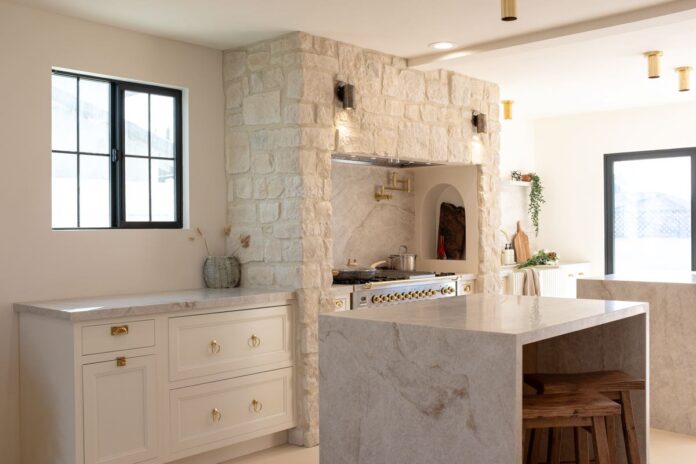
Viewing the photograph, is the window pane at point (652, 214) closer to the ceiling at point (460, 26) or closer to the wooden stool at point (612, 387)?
the ceiling at point (460, 26)

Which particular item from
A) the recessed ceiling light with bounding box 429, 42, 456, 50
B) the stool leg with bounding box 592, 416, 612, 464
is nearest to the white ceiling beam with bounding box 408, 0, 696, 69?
the recessed ceiling light with bounding box 429, 42, 456, 50

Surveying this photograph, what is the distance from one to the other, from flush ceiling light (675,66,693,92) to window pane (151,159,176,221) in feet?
12.5

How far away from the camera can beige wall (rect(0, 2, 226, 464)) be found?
3775mm

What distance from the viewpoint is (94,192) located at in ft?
14.0

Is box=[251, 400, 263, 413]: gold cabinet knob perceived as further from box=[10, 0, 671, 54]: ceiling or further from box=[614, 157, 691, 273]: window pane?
box=[614, 157, 691, 273]: window pane

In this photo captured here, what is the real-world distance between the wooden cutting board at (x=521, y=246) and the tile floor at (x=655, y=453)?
336cm

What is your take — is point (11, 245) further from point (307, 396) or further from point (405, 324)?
point (405, 324)

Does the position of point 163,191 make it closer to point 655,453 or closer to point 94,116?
point 94,116

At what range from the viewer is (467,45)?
15.6 ft

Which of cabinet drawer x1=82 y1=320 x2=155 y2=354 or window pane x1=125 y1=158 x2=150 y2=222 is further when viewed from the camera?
window pane x1=125 y1=158 x2=150 y2=222

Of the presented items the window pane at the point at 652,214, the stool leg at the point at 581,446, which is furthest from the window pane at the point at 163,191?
the window pane at the point at 652,214

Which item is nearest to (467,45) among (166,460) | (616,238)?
(166,460)

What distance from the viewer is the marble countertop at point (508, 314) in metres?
2.33

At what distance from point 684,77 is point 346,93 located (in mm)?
2747
